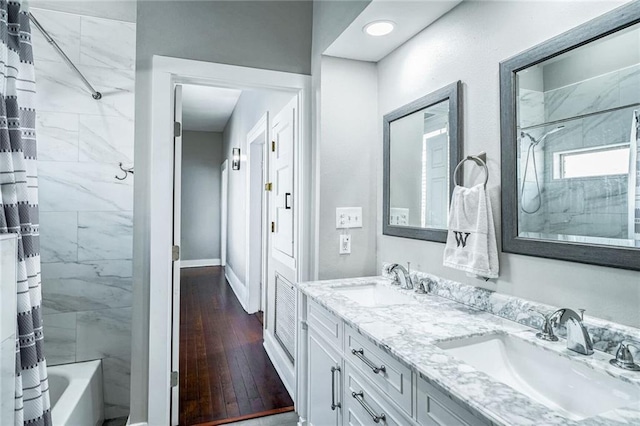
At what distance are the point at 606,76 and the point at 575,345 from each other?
0.76 meters

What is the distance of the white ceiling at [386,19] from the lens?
1.55m

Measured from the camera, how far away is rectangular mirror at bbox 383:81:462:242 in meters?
1.59

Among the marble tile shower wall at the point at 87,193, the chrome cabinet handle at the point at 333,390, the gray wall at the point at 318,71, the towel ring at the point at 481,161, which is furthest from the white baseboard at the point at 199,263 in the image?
the towel ring at the point at 481,161

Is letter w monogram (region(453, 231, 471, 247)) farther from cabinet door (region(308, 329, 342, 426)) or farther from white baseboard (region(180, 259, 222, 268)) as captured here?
white baseboard (region(180, 259, 222, 268))

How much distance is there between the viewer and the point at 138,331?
194 cm

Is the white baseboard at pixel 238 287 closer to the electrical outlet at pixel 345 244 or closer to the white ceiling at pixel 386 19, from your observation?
the electrical outlet at pixel 345 244

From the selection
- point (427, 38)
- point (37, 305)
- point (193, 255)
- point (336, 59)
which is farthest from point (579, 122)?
point (193, 255)

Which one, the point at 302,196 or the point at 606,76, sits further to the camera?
the point at 302,196

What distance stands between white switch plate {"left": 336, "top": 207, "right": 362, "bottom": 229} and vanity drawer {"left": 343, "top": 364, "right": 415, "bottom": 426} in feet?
2.83

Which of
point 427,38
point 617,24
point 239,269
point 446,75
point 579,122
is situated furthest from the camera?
point 239,269

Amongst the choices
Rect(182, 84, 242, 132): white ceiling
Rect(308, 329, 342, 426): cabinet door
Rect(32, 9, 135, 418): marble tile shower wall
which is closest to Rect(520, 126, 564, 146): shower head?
Rect(308, 329, 342, 426): cabinet door

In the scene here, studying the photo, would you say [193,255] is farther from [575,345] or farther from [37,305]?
[575,345]

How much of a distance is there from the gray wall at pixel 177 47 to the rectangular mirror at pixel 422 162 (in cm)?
84

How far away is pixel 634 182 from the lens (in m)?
0.94
